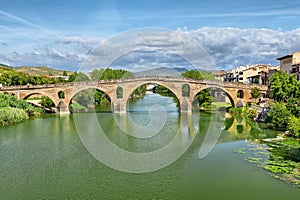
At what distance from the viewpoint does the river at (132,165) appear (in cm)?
1179

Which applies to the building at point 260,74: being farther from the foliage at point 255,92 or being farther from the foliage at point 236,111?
the foliage at point 236,111

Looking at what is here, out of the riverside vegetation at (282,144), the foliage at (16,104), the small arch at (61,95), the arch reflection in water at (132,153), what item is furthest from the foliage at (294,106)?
the small arch at (61,95)

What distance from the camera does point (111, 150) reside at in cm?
1795

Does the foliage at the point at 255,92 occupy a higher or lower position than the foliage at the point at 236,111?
higher

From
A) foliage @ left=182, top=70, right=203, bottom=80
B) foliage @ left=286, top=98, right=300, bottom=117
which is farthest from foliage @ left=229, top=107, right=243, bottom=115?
foliage @ left=182, top=70, right=203, bottom=80

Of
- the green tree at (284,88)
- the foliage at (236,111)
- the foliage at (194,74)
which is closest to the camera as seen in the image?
the green tree at (284,88)

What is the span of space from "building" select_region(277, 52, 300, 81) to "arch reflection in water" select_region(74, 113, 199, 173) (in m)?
14.9

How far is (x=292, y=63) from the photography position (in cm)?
3472

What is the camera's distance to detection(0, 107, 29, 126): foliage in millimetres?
26438

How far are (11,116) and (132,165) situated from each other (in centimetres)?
1712

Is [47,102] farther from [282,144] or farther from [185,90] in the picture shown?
[282,144]

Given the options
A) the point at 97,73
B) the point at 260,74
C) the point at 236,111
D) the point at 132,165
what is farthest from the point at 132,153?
the point at 97,73

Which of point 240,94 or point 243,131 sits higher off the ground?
point 240,94

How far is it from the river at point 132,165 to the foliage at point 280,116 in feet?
3.00
